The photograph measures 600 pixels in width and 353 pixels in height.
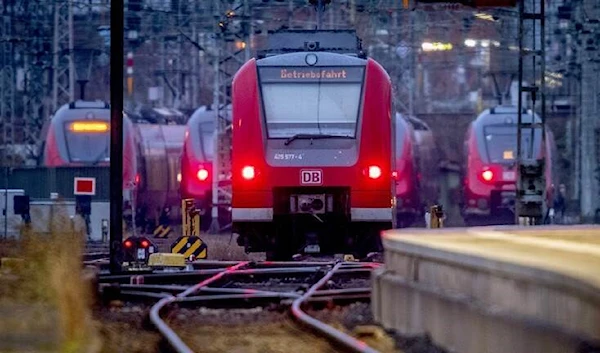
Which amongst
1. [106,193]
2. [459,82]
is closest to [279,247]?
[106,193]

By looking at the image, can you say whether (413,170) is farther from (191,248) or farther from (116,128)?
(116,128)

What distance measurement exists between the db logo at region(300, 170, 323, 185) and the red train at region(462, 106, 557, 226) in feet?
54.8

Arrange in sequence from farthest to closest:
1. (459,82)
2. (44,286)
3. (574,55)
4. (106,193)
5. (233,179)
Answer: (459,82)
(574,55)
(106,193)
(233,179)
(44,286)

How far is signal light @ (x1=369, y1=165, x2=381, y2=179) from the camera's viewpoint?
2212 cm

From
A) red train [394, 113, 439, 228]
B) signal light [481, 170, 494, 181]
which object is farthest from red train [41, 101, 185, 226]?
signal light [481, 170, 494, 181]

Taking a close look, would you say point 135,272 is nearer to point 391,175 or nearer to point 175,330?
point 391,175

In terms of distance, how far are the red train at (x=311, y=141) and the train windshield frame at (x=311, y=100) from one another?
0.01 m

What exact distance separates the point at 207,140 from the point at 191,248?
1414cm

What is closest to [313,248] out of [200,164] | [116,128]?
[116,128]

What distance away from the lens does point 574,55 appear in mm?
48938

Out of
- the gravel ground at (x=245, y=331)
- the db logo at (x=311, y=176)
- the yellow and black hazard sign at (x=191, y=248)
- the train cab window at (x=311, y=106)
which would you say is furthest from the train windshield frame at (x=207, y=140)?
the gravel ground at (x=245, y=331)

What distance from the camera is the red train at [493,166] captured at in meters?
38.2

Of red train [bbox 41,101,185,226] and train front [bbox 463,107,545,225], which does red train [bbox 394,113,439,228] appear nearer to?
train front [bbox 463,107,545,225]

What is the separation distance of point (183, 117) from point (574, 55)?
1265 cm
